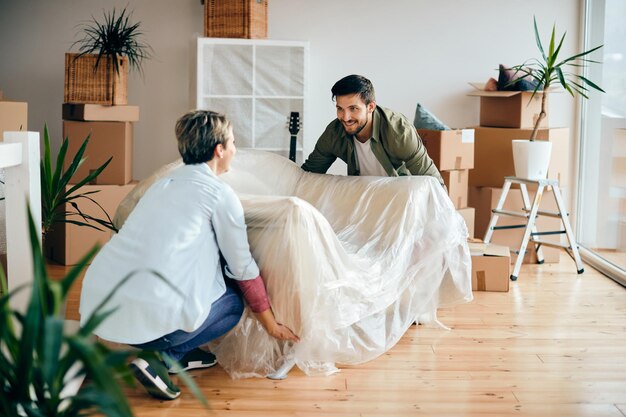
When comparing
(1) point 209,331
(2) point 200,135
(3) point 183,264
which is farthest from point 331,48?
(3) point 183,264

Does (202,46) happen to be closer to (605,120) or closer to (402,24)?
(402,24)

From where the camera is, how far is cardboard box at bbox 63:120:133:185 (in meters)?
4.80

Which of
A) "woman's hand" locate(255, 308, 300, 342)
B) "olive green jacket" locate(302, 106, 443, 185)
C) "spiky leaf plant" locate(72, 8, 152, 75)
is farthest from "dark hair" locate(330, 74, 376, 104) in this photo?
"spiky leaf plant" locate(72, 8, 152, 75)

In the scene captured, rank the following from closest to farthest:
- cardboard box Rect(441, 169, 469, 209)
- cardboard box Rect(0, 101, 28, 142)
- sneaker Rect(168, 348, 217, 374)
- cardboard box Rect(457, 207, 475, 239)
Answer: sneaker Rect(168, 348, 217, 374)
cardboard box Rect(0, 101, 28, 142)
cardboard box Rect(441, 169, 469, 209)
cardboard box Rect(457, 207, 475, 239)

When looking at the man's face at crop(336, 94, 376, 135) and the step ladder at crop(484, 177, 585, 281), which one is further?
the step ladder at crop(484, 177, 585, 281)

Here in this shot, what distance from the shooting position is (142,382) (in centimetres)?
271

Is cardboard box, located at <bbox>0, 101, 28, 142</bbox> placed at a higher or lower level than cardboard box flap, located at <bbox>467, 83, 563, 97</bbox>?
lower

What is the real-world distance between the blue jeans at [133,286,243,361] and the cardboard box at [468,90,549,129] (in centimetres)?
276

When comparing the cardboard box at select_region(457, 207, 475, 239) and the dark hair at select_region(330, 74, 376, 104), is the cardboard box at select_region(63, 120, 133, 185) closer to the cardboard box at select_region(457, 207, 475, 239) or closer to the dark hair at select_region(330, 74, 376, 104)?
the dark hair at select_region(330, 74, 376, 104)

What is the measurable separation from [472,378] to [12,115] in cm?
243

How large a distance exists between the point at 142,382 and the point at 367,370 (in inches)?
32.9

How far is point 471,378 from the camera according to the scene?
9.91 feet

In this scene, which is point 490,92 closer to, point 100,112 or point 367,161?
point 367,161

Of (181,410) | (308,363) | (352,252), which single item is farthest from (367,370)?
(181,410)
